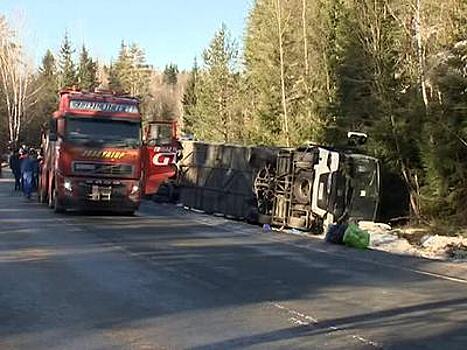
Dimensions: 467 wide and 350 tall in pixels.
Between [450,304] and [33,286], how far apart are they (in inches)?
214

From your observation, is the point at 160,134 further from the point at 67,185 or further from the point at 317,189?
the point at 317,189

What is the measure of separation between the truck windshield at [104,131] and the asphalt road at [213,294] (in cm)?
482

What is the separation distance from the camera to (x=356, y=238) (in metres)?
18.7

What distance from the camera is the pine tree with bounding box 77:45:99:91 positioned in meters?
91.6

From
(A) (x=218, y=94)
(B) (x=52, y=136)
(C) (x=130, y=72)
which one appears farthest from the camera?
(C) (x=130, y=72)

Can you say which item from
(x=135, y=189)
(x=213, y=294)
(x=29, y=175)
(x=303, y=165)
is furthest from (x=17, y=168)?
(x=213, y=294)

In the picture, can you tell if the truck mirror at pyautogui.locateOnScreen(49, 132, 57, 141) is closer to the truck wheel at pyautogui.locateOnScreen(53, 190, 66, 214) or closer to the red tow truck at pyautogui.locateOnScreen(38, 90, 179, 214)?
the red tow truck at pyautogui.locateOnScreen(38, 90, 179, 214)

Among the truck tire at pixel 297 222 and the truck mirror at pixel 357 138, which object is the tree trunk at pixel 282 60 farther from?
the truck tire at pixel 297 222

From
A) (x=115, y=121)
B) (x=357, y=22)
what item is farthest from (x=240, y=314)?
(x=357, y=22)

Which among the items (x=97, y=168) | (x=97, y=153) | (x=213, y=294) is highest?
(x=97, y=153)

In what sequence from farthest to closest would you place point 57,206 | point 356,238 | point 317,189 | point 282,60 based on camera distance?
point 282,60 → point 57,206 → point 317,189 → point 356,238

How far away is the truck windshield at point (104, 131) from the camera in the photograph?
23344 mm

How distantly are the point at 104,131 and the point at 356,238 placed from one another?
8.37m

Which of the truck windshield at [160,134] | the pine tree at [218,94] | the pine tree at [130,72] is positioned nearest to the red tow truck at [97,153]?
the truck windshield at [160,134]
